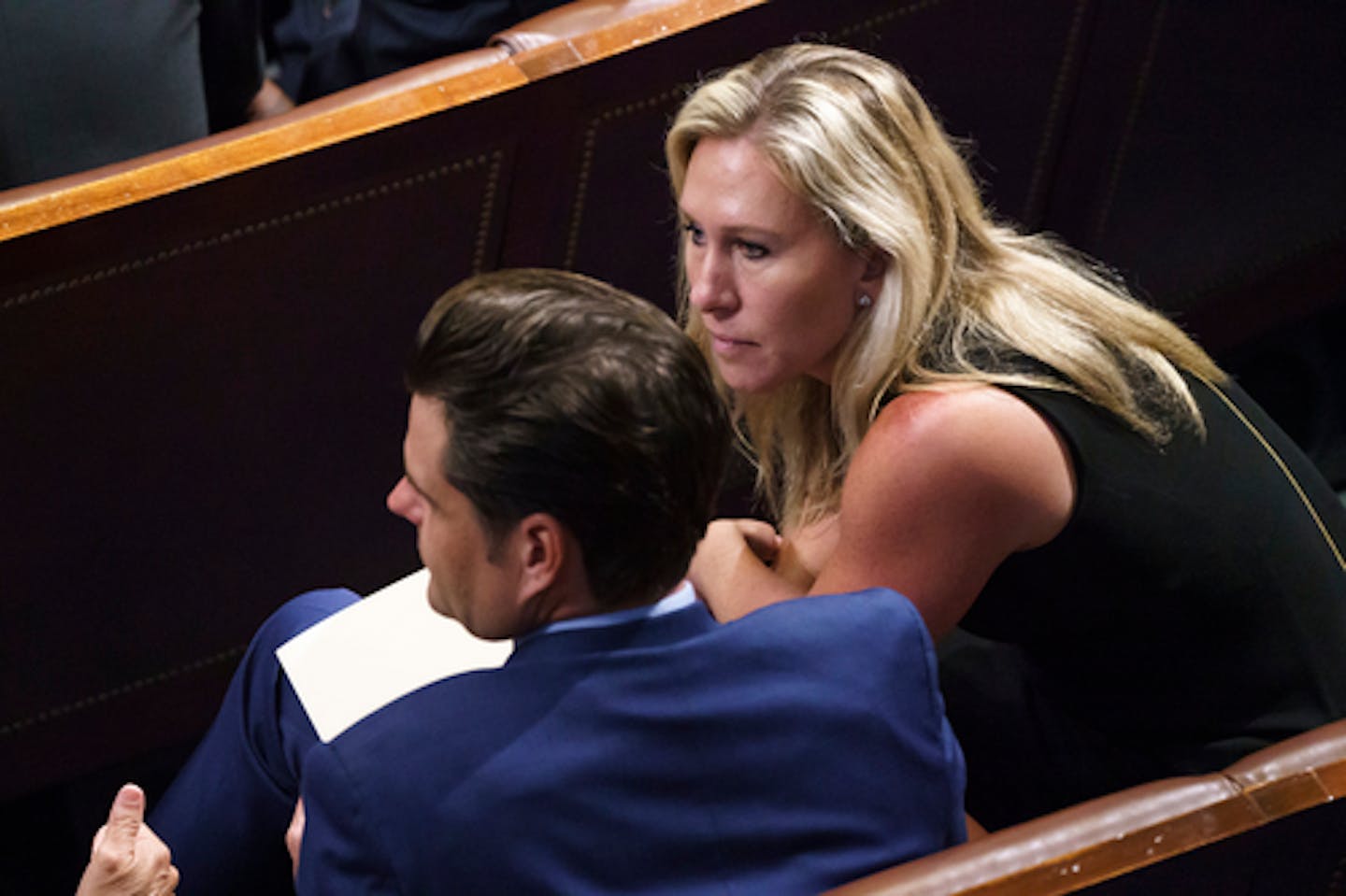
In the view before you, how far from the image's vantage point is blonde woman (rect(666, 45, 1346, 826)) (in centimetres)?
145

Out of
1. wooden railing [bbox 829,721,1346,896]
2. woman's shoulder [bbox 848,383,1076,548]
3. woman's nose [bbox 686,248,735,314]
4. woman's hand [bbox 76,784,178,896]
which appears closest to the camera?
wooden railing [bbox 829,721,1346,896]

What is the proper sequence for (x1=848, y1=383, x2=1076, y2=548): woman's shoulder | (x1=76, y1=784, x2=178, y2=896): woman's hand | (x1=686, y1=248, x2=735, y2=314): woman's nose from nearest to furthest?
(x1=76, y1=784, x2=178, y2=896): woman's hand → (x1=848, y1=383, x2=1076, y2=548): woman's shoulder → (x1=686, y1=248, x2=735, y2=314): woman's nose

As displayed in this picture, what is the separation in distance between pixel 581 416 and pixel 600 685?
186 millimetres

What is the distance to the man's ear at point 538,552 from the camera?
110cm

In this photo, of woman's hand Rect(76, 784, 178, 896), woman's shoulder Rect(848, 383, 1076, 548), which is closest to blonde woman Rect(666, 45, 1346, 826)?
woman's shoulder Rect(848, 383, 1076, 548)

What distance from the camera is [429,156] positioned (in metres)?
1.75

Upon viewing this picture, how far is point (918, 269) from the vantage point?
1487 mm

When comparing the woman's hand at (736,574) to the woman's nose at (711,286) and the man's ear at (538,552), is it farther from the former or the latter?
the man's ear at (538,552)

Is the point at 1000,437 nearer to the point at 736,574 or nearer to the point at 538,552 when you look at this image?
the point at 736,574

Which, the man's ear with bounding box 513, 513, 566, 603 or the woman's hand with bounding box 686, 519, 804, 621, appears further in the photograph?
the woman's hand with bounding box 686, 519, 804, 621

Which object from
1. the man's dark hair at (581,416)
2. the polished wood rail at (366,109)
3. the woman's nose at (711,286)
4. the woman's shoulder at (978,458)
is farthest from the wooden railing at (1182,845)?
the polished wood rail at (366,109)

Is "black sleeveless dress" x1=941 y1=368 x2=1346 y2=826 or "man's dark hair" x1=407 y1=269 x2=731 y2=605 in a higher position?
"man's dark hair" x1=407 y1=269 x2=731 y2=605

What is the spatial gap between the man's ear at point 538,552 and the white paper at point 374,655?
1.06ft

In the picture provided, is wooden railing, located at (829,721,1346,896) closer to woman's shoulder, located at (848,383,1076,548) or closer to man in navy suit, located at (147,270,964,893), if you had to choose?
man in navy suit, located at (147,270,964,893)
